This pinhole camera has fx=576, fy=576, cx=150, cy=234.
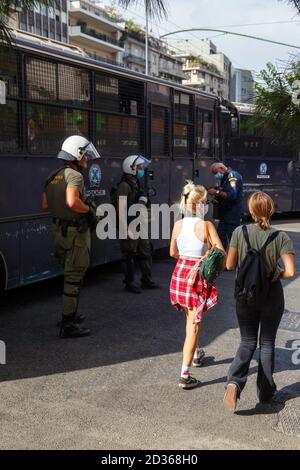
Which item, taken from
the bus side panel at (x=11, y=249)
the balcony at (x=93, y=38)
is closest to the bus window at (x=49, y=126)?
the bus side panel at (x=11, y=249)

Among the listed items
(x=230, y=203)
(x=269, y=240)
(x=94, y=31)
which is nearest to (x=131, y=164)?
Answer: (x=230, y=203)

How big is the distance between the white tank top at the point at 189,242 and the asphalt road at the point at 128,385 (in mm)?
1063

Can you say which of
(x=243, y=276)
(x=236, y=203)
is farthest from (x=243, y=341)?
(x=236, y=203)

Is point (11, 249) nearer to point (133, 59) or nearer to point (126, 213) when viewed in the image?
point (126, 213)

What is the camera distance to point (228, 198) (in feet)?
30.5

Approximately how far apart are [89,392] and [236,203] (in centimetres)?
560

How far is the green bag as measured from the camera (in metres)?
4.34

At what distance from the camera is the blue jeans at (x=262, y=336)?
4109mm

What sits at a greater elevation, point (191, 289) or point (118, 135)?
point (118, 135)

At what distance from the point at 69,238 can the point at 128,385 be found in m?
1.74

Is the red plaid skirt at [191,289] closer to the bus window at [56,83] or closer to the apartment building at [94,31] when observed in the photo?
the bus window at [56,83]

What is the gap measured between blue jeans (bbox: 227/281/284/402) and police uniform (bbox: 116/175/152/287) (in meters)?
3.62

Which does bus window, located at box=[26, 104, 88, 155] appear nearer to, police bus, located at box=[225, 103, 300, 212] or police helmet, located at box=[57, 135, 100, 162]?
police helmet, located at box=[57, 135, 100, 162]
